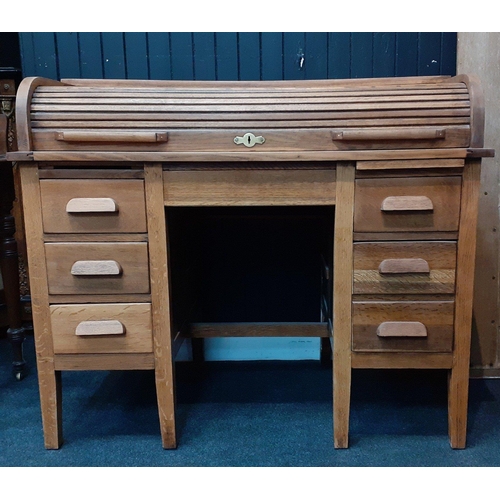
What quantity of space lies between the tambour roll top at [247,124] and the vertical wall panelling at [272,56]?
809 mm

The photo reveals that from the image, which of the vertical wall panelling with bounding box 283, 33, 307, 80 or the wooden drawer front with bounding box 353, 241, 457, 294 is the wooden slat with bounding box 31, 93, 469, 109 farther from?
the vertical wall panelling with bounding box 283, 33, 307, 80

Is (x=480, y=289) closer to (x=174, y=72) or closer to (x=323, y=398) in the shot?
(x=323, y=398)

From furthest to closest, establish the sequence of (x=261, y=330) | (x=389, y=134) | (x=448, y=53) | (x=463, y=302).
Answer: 1. (x=448, y=53)
2. (x=261, y=330)
3. (x=463, y=302)
4. (x=389, y=134)

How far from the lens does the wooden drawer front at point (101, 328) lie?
5.57ft

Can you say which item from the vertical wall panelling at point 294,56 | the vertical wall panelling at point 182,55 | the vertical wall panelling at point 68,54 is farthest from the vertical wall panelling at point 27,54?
the vertical wall panelling at point 294,56

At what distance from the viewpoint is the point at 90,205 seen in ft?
5.33

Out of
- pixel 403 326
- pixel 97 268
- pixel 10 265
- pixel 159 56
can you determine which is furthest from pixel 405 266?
pixel 10 265

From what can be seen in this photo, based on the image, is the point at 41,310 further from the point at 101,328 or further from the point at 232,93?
the point at 232,93

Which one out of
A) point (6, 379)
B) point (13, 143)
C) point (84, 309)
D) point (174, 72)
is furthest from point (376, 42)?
point (6, 379)

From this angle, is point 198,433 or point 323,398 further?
point 323,398

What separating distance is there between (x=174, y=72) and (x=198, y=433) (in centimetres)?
167

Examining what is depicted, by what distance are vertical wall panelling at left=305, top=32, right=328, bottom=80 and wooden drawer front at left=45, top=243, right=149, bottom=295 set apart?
50.6 inches

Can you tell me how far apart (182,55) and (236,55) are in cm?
26

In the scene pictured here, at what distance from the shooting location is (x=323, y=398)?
85.0 inches
